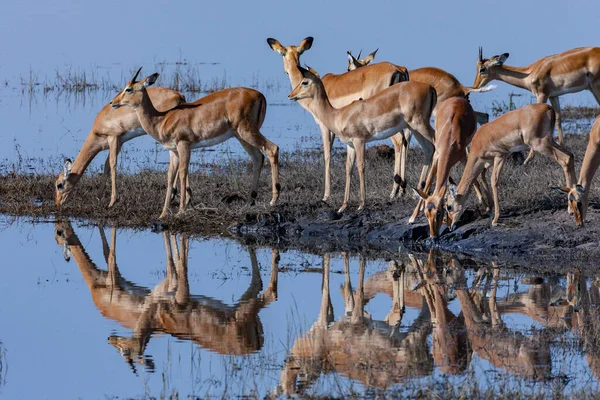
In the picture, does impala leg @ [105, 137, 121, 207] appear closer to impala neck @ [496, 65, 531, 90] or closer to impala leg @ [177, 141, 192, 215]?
impala leg @ [177, 141, 192, 215]

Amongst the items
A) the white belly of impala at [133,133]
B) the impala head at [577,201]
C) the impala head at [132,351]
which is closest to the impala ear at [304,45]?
the white belly of impala at [133,133]

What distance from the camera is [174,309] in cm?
830

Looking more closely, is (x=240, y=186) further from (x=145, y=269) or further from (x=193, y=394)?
(x=193, y=394)

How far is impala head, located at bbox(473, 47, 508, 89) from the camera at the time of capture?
14281 millimetres

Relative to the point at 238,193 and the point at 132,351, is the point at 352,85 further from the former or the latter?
the point at 132,351

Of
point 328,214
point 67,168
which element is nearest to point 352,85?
point 328,214

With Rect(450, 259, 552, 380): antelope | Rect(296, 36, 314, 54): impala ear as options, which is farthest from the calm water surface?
Rect(296, 36, 314, 54): impala ear

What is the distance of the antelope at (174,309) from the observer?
289 inches

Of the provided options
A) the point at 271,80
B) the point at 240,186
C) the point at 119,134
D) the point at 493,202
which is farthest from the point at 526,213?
the point at 271,80

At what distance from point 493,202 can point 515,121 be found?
97 cm

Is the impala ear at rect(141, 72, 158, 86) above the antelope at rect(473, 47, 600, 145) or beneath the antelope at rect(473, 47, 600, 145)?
beneath

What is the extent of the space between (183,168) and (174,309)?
372 cm

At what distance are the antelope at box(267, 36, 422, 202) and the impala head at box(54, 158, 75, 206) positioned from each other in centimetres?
282

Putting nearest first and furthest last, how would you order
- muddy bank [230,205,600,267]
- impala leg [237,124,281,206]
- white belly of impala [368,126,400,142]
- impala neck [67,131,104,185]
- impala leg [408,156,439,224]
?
muddy bank [230,205,600,267] < impala leg [408,156,439,224] < white belly of impala [368,126,400,142] < impala leg [237,124,281,206] < impala neck [67,131,104,185]
